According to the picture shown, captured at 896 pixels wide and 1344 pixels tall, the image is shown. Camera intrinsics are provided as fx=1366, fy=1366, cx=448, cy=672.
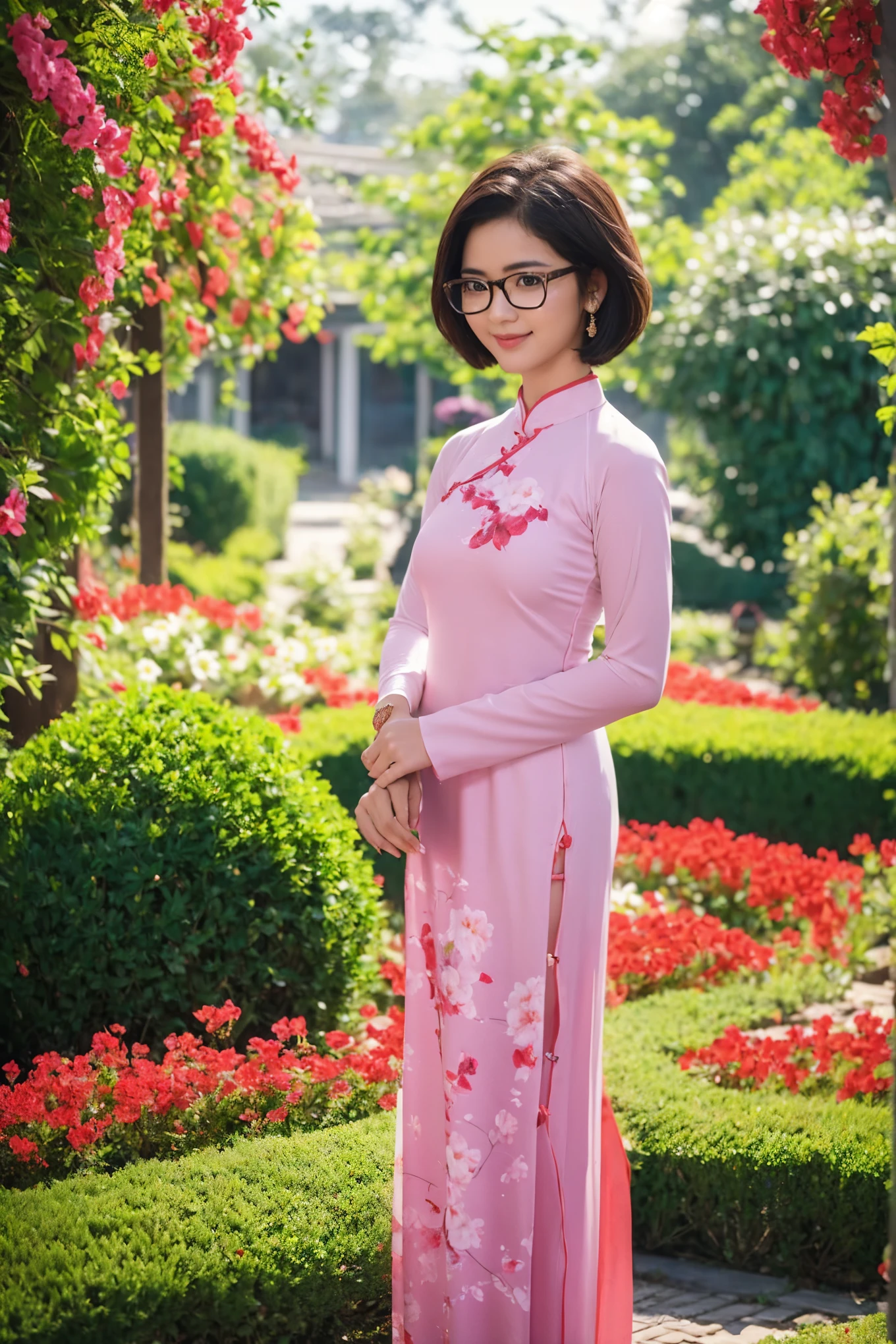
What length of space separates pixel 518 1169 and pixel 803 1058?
162 cm

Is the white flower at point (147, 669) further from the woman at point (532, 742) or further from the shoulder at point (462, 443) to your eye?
the woman at point (532, 742)

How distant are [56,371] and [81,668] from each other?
135cm

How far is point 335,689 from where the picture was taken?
6262mm

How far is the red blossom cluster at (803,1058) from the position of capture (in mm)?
3254

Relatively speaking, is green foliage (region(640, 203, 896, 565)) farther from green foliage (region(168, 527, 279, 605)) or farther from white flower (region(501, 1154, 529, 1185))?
white flower (region(501, 1154, 529, 1185))

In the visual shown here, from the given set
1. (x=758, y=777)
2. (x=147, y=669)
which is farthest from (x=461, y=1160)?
(x=758, y=777)

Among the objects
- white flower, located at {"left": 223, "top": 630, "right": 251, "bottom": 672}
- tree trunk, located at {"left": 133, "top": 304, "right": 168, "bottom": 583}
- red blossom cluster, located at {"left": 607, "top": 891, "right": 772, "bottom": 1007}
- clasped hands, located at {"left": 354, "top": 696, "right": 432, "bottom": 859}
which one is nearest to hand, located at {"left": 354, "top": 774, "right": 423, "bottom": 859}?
clasped hands, located at {"left": 354, "top": 696, "right": 432, "bottom": 859}

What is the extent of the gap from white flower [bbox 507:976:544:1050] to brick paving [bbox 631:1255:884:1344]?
0.94m

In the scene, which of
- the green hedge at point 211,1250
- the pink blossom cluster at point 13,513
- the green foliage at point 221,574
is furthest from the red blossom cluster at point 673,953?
the green foliage at point 221,574

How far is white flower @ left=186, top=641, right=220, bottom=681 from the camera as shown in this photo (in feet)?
19.4

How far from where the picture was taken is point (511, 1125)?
2.01 m

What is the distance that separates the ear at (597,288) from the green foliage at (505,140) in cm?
702

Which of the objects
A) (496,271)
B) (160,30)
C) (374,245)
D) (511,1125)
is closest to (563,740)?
(511,1125)

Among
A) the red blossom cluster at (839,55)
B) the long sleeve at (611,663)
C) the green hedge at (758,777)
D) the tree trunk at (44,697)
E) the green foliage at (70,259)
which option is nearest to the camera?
the long sleeve at (611,663)
